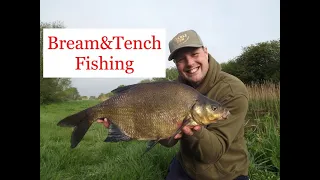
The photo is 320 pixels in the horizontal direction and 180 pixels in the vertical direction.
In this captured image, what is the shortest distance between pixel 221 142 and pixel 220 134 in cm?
3

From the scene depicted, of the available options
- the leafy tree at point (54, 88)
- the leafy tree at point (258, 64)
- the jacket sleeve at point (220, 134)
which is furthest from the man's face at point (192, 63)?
the leafy tree at point (54, 88)

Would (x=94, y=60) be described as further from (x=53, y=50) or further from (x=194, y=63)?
(x=194, y=63)

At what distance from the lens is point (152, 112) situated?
4.63 feet

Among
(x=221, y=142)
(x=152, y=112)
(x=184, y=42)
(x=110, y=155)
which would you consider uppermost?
(x=184, y=42)

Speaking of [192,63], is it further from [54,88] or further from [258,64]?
[54,88]

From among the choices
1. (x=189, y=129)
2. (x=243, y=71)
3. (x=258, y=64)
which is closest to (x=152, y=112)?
(x=189, y=129)

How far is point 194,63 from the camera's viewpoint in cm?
165

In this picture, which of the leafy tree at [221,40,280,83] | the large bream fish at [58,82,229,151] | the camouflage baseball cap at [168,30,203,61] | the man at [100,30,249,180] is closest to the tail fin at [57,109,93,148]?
the large bream fish at [58,82,229,151]

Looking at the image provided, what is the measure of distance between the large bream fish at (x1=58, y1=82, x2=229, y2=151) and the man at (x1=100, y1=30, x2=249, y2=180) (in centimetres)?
18

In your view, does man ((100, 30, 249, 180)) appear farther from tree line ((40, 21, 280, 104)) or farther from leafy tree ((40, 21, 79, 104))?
leafy tree ((40, 21, 79, 104))

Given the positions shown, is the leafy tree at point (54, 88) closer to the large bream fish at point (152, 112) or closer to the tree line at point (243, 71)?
the tree line at point (243, 71)

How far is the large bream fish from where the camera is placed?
54.2 inches
